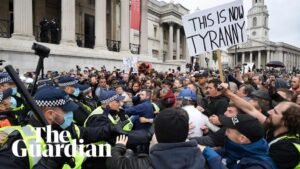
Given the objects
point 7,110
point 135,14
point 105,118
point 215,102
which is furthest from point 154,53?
point 105,118

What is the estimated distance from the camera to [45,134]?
8.18 feet

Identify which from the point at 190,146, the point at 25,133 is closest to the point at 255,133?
the point at 190,146

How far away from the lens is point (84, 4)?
26.1 metres

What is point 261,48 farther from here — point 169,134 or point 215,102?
point 169,134

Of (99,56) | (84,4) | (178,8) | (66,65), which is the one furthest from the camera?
(178,8)

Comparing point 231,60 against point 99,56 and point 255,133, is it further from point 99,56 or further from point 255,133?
point 255,133

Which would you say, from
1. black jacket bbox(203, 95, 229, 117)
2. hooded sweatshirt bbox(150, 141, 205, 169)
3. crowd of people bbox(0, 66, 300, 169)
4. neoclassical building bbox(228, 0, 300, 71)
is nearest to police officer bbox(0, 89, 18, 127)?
crowd of people bbox(0, 66, 300, 169)

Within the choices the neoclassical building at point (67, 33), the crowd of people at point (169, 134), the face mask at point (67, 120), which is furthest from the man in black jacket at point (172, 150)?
the neoclassical building at point (67, 33)

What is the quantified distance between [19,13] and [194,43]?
1378 centimetres

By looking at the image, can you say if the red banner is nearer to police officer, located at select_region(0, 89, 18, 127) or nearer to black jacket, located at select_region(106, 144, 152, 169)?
police officer, located at select_region(0, 89, 18, 127)

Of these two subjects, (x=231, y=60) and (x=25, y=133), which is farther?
(x=231, y=60)

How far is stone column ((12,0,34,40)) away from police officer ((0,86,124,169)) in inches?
577

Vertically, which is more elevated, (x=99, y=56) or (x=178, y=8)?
(x=178, y=8)

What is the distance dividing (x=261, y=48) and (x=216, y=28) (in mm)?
115536
